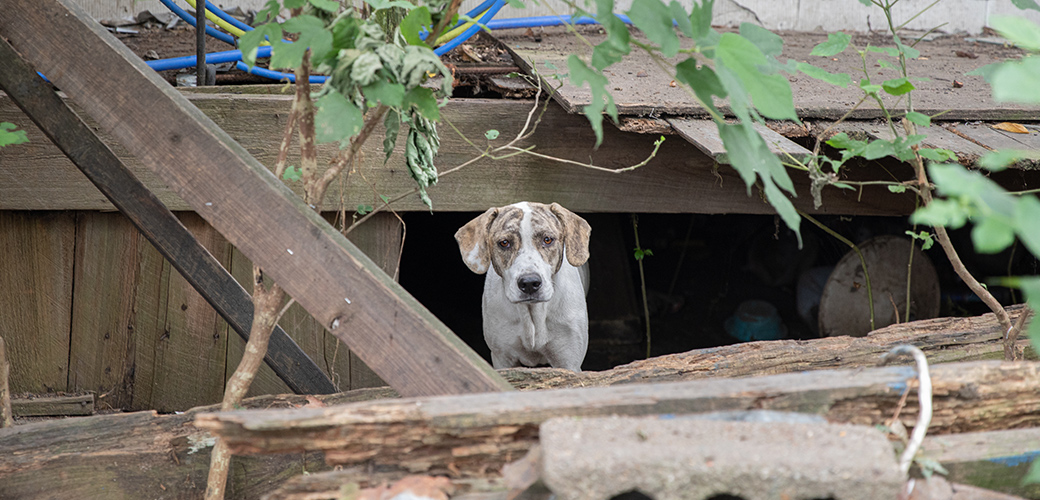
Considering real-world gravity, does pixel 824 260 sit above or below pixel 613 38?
below

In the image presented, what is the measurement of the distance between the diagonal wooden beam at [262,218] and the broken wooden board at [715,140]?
129 cm

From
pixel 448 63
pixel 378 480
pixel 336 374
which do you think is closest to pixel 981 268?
pixel 448 63

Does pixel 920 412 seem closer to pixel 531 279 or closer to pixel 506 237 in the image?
pixel 531 279

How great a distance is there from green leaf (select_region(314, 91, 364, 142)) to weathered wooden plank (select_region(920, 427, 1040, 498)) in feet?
3.79

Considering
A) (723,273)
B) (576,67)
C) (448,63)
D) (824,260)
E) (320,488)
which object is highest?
(576,67)

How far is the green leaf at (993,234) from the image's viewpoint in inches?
33.4

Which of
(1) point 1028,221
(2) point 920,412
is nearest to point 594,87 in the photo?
(1) point 1028,221

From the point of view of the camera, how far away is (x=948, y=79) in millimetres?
3719

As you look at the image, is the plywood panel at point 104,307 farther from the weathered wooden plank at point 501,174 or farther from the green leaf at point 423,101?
the green leaf at point 423,101

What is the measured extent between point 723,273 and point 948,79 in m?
3.03

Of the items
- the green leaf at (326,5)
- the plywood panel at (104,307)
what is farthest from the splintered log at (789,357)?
the plywood panel at (104,307)

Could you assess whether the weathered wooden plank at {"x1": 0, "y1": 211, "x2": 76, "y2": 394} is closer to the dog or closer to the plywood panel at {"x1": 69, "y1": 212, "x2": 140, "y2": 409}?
the plywood panel at {"x1": 69, "y1": 212, "x2": 140, "y2": 409}

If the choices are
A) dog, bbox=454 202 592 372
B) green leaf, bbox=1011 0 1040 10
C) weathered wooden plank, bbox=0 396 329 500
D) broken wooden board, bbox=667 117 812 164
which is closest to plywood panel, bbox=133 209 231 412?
dog, bbox=454 202 592 372

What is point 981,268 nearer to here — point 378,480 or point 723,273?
point 723,273
